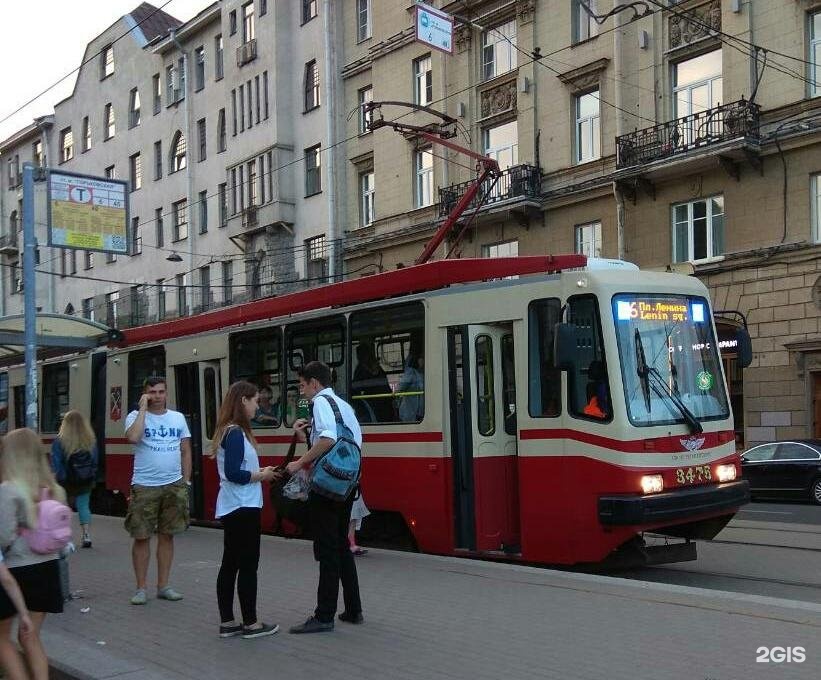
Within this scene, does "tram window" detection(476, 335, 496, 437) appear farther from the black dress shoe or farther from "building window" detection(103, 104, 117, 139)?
"building window" detection(103, 104, 117, 139)

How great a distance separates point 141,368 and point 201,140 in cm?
2952

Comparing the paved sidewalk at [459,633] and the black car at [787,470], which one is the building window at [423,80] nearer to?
the black car at [787,470]

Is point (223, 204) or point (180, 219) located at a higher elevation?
point (223, 204)

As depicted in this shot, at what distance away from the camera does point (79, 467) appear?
9086 millimetres

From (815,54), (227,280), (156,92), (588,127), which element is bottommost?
(227,280)

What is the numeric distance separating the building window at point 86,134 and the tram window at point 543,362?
46973 millimetres

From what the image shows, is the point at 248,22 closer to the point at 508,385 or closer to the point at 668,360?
the point at 508,385

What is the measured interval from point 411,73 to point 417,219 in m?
4.80

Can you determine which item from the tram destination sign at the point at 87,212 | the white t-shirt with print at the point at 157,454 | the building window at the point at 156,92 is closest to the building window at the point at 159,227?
the building window at the point at 156,92

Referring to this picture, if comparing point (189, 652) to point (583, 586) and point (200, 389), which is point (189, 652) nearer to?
point (583, 586)

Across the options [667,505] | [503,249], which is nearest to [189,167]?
[503,249]

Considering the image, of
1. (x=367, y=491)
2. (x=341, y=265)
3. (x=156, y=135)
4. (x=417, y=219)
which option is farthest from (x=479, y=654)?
(x=156, y=135)

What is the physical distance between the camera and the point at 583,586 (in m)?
7.88

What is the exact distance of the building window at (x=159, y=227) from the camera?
45688 millimetres
